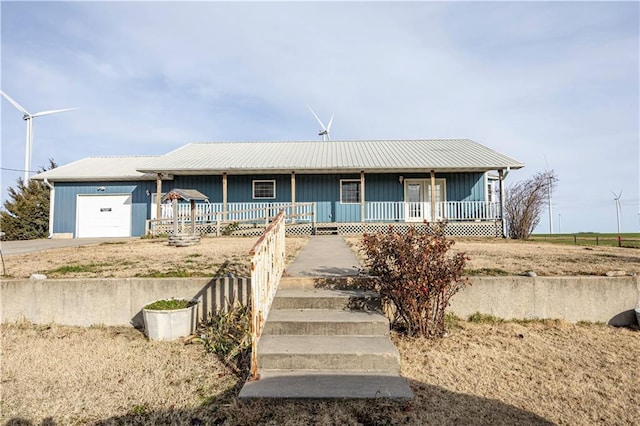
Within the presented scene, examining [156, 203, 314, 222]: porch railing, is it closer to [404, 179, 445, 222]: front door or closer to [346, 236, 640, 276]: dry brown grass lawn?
[404, 179, 445, 222]: front door

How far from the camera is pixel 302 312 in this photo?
4.45 metres

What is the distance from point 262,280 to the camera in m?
3.97

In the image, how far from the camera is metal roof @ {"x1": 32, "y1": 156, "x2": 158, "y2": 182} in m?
17.2

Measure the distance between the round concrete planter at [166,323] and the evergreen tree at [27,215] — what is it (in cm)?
1730

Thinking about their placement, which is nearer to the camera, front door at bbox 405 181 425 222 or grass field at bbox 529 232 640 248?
grass field at bbox 529 232 640 248

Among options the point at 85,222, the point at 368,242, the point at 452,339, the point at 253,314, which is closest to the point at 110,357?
the point at 253,314

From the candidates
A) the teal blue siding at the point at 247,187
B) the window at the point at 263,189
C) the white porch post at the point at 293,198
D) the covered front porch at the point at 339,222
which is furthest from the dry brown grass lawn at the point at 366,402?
the window at the point at 263,189

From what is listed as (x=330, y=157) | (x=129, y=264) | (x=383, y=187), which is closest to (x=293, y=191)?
(x=330, y=157)

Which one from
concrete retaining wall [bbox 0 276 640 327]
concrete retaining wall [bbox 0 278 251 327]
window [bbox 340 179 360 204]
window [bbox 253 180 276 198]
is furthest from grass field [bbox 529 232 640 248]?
concrete retaining wall [bbox 0 278 251 327]

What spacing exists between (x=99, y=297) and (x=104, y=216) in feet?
47.1

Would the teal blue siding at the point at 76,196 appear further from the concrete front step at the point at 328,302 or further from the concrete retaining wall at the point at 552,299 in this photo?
the concrete retaining wall at the point at 552,299

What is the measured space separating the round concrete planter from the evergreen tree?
56.7ft

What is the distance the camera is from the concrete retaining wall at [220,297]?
5.11 meters

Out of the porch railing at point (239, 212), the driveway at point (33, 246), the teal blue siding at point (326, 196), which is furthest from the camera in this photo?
the teal blue siding at point (326, 196)
